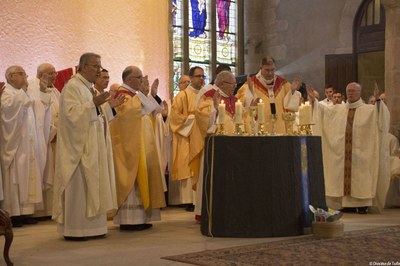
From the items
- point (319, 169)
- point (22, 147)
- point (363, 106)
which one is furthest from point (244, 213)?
point (363, 106)

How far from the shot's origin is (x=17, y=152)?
26.5 feet

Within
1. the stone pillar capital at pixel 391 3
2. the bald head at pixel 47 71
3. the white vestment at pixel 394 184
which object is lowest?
the white vestment at pixel 394 184

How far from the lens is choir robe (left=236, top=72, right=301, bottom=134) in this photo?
25.6 feet

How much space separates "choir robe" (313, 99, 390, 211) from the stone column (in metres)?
1.95

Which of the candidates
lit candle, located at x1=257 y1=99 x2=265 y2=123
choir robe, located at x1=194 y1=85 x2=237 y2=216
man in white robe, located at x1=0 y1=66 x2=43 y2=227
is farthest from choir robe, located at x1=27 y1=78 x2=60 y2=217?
lit candle, located at x1=257 y1=99 x2=265 y2=123

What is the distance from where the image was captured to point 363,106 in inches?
372

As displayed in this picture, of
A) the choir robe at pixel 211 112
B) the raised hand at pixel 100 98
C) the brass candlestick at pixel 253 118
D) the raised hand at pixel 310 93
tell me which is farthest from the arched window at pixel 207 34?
the raised hand at pixel 100 98

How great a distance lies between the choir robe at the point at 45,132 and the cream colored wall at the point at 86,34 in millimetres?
979

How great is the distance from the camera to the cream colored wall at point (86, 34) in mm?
9602

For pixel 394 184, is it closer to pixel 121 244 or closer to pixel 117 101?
pixel 117 101

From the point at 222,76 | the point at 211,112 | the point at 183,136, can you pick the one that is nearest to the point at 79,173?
the point at 211,112

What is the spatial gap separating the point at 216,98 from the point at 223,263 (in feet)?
8.49

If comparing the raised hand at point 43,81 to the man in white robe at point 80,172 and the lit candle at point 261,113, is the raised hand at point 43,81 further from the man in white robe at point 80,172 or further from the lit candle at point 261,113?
the lit candle at point 261,113

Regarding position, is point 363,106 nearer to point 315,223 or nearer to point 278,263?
point 315,223
